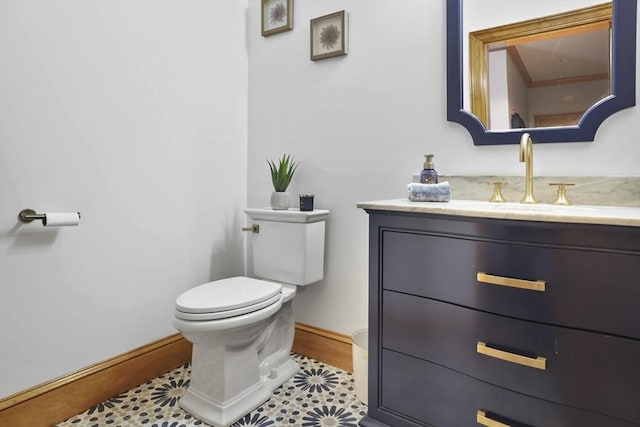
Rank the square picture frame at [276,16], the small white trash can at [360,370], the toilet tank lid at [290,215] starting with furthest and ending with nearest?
the square picture frame at [276,16], the toilet tank lid at [290,215], the small white trash can at [360,370]

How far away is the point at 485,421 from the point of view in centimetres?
113

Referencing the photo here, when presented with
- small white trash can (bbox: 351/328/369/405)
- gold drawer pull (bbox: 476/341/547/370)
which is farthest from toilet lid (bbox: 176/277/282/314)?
gold drawer pull (bbox: 476/341/547/370)

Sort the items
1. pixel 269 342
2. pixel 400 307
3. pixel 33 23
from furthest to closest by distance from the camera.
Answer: pixel 269 342
pixel 33 23
pixel 400 307

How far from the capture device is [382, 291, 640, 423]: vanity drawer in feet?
3.13

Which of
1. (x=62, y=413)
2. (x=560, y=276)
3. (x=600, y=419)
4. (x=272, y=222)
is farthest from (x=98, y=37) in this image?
(x=600, y=419)

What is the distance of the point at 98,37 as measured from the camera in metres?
1.63

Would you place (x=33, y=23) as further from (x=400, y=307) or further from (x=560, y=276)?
(x=560, y=276)

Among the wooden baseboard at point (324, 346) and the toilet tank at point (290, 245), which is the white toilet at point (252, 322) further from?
the wooden baseboard at point (324, 346)

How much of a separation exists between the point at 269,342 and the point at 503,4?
1.77 metres

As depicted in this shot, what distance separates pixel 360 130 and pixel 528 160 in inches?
31.1

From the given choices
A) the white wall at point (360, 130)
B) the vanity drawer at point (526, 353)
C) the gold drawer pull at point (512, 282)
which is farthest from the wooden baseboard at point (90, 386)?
the gold drawer pull at point (512, 282)

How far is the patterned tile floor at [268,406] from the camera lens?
153cm

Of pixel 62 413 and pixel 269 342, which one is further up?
pixel 269 342

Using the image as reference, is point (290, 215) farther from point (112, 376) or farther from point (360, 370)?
point (112, 376)
